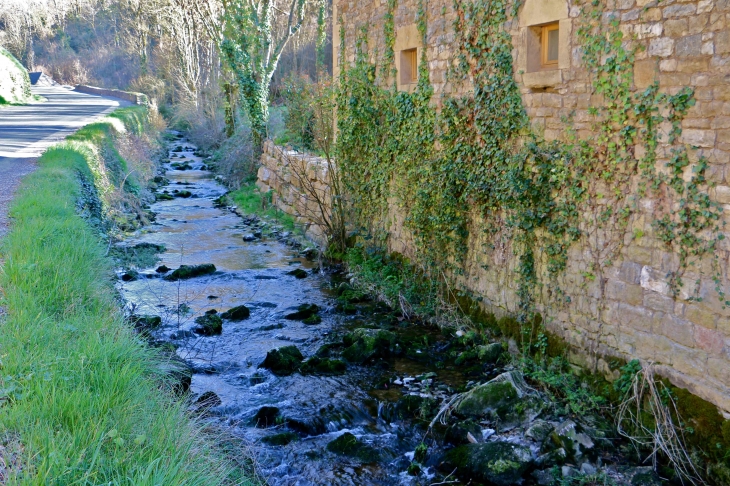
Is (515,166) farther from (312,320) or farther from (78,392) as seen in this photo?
(78,392)

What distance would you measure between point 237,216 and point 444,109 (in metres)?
8.11

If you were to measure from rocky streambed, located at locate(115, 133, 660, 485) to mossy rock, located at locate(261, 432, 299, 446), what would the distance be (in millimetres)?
14

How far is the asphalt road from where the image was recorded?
1084 centimetres

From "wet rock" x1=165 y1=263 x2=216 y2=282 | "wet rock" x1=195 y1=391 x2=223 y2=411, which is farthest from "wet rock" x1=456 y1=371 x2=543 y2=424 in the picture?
"wet rock" x1=165 y1=263 x2=216 y2=282

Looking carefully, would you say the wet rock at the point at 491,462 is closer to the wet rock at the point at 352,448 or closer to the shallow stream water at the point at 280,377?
the shallow stream water at the point at 280,377

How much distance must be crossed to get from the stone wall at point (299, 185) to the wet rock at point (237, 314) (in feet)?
10.2

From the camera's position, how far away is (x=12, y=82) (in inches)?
1158

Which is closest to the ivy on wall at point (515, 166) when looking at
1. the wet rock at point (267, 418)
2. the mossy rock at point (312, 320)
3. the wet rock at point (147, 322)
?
the mossy rock at point (312, 320)

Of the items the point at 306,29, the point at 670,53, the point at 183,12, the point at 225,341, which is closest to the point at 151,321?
the point at 225,341

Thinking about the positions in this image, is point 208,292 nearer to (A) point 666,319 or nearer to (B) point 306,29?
(A) point 666,319

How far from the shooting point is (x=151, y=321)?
7.60m

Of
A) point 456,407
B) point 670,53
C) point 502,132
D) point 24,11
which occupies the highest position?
point 24,11

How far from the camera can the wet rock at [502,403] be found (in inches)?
226

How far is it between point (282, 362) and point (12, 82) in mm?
28286
